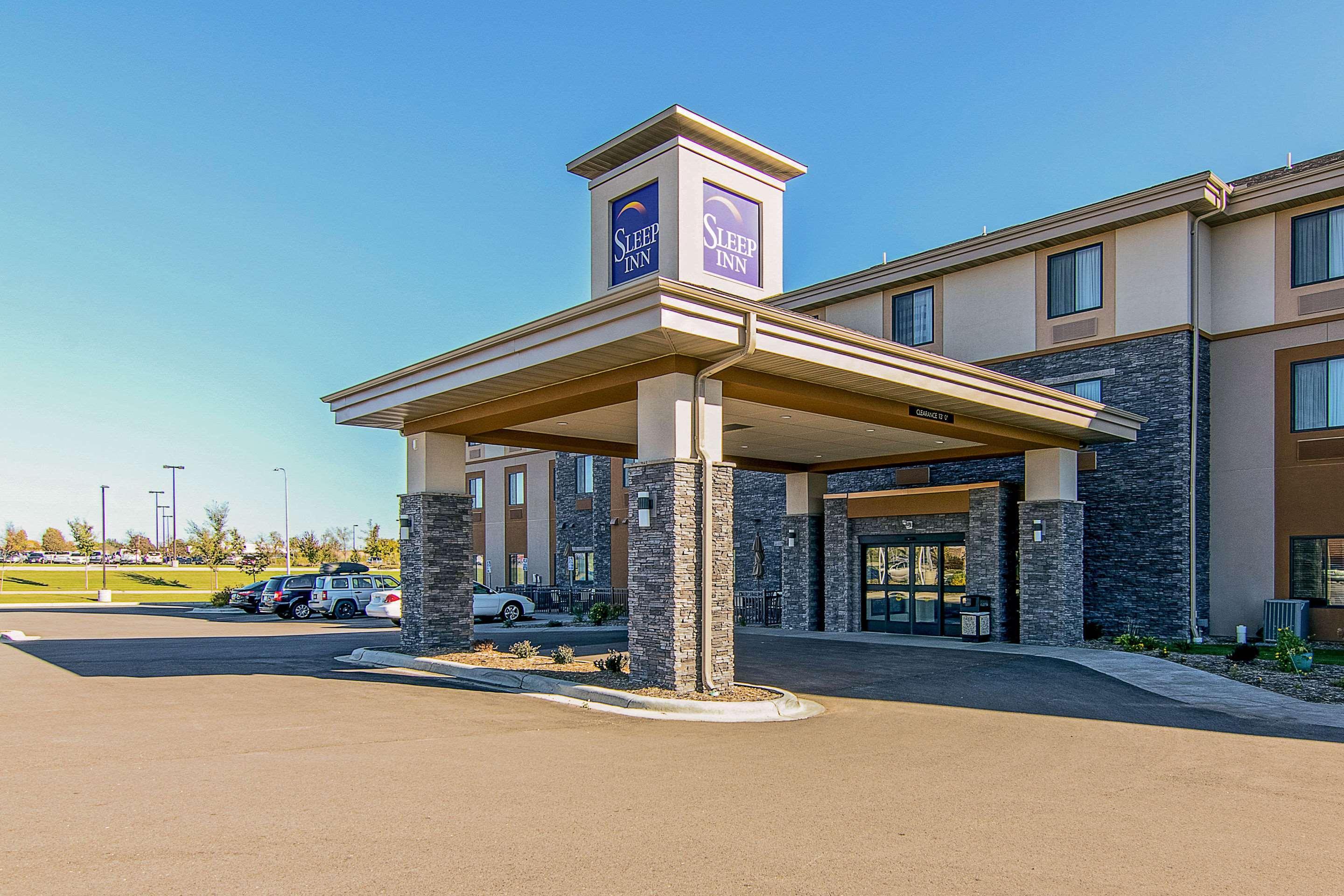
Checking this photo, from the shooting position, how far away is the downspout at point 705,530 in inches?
474

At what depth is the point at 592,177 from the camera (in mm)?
24125

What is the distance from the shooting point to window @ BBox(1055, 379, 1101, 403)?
21969mm

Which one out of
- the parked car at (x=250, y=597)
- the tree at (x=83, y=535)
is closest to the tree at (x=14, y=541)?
the tree at (x=83, y=535)

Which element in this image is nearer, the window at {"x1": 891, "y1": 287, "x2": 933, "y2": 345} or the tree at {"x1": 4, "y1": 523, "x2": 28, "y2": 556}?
the window at {"x1": 891, "y1": 287, "x2": 933, "y2": 345}

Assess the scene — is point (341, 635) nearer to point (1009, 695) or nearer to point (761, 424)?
point (761, 424)

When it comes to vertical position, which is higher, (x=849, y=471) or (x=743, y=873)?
(x=849, y=471)

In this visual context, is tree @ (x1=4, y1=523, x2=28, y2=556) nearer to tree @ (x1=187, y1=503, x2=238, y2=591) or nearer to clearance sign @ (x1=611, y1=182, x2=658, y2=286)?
tree @ (x1=187, y1=503, x2=238, y2=591)

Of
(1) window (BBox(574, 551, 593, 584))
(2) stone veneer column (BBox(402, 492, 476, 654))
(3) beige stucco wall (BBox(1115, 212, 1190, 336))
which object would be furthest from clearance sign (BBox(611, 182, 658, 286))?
(1) window (BBox(574, 551, 593, 584))

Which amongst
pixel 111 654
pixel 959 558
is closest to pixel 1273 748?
pixel 959 558

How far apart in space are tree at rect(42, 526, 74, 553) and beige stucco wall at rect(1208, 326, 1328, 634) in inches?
5410

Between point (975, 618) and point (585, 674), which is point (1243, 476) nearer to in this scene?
point (975, 618)

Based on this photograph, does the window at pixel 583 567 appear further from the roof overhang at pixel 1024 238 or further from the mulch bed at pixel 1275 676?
the mulch bed at pixel 1275 676

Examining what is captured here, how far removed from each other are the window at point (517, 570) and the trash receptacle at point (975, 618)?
26.0m

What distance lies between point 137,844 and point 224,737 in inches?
149
